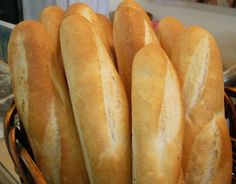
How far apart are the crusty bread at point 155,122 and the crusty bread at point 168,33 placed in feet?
0.59

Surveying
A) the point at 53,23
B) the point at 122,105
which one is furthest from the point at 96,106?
the point at 53,23

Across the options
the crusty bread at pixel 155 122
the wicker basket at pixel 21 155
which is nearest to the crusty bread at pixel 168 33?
the crusty bread at pixel 155 122

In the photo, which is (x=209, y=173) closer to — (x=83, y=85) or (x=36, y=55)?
(x=83, y=85)

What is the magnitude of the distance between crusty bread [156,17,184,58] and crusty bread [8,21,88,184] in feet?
0.91

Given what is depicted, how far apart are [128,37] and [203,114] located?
0.21m

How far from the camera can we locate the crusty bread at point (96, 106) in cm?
50

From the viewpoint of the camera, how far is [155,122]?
48 centimetres

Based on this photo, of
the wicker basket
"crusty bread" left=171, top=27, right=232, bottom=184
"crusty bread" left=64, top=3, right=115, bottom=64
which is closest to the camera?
the wicker basket

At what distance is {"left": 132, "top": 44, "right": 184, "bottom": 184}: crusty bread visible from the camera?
0.47 metres

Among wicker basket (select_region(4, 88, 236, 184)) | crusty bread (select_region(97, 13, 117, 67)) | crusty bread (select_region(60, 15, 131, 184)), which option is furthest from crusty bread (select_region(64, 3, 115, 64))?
wicker basket (select_region(4, 88, 236, 184))

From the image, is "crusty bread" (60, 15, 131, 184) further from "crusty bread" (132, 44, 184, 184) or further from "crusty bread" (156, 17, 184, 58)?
"crusty bread" (156, 17, 184, 58)

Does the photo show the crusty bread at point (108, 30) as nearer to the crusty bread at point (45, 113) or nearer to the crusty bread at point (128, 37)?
the crusty bread at point (128, 37)

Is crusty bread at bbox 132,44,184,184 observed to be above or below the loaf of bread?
below

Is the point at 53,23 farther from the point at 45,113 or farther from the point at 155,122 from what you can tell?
the point at 155,122
